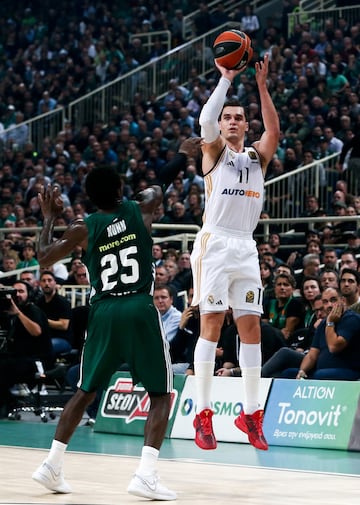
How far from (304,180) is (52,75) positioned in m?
11.5

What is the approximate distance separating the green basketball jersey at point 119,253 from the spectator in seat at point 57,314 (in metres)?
7.32

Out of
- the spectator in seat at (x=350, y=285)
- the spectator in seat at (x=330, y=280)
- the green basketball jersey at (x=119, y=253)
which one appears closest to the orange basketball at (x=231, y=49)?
the green basketball jersey at (x=119, y=253)

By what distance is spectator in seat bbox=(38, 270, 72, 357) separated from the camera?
14.7 metres

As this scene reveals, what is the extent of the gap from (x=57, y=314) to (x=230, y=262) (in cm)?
632

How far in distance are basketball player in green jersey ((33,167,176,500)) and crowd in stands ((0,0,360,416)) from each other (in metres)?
4.63

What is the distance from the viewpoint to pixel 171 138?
77.4 feet

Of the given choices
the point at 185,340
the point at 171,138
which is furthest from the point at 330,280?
the point at 171,138

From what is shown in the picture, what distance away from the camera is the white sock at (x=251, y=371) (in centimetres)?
884

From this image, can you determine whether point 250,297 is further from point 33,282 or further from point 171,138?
point 171,138

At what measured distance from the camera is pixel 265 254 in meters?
15.7

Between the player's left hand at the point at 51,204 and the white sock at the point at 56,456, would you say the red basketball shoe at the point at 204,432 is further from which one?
the player's left hand at the point at 51,204

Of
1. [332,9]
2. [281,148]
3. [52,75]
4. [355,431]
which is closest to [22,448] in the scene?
[355,431]

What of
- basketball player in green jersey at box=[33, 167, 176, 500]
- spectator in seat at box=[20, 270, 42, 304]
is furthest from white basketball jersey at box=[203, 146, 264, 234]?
spectator in seat at box=[20, 270, 42, 304]

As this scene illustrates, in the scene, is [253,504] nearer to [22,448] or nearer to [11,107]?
[22,448]
